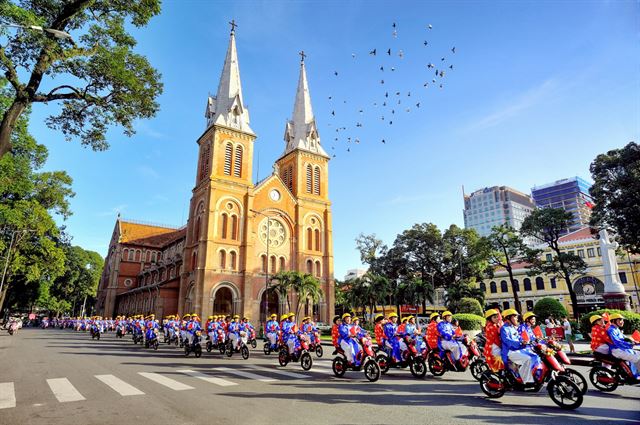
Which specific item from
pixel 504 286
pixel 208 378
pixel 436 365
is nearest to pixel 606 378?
pixel 436 365

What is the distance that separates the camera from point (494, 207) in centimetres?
13338

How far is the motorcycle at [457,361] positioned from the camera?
1042cm

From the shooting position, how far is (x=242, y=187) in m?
40.7

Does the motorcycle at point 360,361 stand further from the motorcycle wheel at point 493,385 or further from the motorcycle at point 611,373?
the motorcycle at point 611,373

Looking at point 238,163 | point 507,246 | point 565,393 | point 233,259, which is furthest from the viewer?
point 238,163

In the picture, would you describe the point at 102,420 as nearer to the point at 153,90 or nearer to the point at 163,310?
the point at 153,90

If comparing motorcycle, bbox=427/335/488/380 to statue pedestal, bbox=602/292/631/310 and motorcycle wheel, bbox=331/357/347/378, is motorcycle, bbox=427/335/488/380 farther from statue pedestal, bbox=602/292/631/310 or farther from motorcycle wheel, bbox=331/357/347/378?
statue pedestal, bbox=602/292/631/310

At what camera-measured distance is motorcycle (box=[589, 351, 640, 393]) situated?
8086 millimetres

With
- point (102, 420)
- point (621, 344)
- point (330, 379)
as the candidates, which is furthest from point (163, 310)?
point (621, 344)

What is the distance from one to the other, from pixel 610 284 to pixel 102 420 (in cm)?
3452

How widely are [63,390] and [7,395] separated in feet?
3.31

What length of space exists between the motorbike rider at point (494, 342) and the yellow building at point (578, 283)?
39581mm

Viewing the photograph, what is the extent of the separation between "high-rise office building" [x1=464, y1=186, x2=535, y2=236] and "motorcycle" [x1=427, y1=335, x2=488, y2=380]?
129 m

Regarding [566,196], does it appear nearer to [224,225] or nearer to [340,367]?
[224,225]
